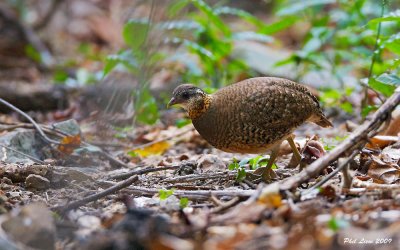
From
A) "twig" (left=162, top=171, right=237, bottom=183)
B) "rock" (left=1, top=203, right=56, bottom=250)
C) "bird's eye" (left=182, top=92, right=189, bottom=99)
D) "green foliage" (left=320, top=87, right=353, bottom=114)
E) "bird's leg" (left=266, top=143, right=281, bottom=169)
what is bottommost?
"green foliage" (left=320, top=87, right=353, bottom=114)

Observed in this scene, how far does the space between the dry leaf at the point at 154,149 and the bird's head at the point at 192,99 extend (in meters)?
1.24

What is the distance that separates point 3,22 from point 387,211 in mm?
9578

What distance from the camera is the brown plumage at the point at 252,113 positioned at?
4480 mm

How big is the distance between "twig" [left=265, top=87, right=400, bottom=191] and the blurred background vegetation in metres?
1.02

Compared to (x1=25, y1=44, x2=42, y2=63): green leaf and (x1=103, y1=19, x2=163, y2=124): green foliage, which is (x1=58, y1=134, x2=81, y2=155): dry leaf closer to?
(x1=103, y1=19, x2=163, y2=124): green foliage

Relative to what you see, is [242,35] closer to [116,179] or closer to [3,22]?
[116,179]

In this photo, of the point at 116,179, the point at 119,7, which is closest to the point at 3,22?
the point at 119,7

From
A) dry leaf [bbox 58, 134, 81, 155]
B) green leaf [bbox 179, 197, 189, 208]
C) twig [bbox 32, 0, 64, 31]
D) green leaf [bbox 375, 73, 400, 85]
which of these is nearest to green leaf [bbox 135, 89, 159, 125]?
dry leaf [bbox 58, 134, 81, 155]

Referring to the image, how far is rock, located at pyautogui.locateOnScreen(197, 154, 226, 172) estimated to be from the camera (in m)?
5.09

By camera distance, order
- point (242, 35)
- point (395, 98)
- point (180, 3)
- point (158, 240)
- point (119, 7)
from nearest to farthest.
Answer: point (158, 240) < point (395, 98) < point (180, 3) < point (242, 35) < point (119, 7)

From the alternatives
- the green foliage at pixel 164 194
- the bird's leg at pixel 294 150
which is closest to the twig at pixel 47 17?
the bird's leg at pixel 294 150

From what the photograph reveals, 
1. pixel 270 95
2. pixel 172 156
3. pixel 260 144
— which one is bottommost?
pixel 172 156

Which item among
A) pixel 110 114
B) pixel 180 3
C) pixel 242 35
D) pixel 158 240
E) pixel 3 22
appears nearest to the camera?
pixel 158 240

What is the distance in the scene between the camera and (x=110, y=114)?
15.9ft
